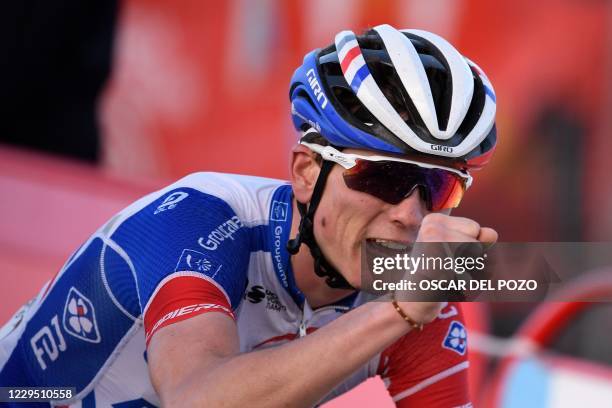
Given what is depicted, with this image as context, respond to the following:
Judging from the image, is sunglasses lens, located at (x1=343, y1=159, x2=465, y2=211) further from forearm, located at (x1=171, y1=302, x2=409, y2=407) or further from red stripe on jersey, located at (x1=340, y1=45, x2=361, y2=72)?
forearm, located at (x1=171, y1=302, x2=409, y2=407)

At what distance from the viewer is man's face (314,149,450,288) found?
9.69 feet

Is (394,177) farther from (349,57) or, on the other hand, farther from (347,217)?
(349,57)

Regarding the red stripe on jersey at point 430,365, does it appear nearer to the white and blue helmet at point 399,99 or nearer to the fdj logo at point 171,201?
the white and blue helmet at point 399,99

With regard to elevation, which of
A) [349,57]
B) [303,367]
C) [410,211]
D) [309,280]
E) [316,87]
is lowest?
[309,280]

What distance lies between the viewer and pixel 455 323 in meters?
3.35

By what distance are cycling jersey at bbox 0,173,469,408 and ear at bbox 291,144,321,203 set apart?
105 millimetres

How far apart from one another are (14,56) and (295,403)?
5332 millimetres

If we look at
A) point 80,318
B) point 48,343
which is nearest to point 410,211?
point 80,318

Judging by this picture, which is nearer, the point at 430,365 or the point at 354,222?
the point at 354,222

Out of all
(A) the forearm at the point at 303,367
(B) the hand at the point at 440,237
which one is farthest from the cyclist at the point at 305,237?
(B) the hand at the point at 440,237

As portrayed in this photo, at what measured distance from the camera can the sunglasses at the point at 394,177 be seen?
293cm

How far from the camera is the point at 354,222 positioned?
3000 mm

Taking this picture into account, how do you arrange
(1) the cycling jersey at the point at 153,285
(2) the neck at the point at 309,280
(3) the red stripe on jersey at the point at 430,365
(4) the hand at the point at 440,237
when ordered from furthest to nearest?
(3) the red stripe on jersey at the point at 430,365
(2) the neck at the point at 309,280
(1) the cycling jersey at the point at 153,285
(4) the hand at the point at 440,237

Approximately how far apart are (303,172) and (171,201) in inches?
17.0
